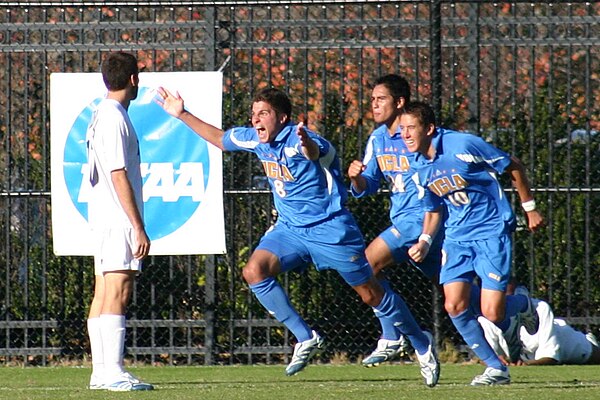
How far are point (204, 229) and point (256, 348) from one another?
1.05m

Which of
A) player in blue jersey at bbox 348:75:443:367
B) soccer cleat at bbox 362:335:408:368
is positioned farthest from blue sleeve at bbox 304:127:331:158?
soccer cleat at bbox 362:335:408:368

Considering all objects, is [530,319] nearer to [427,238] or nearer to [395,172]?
[395,172]

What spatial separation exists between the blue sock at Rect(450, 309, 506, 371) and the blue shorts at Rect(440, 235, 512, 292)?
24 centimetres

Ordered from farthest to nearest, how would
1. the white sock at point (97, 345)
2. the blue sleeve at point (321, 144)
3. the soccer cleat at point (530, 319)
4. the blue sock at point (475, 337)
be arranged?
the soccer cleat at point (530, 319) → the blue sleeve at point (321, 144) → the blue sock at point (475, 337) → the white sock at point (97, 345)

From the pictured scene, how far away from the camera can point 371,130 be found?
10820 millimetres

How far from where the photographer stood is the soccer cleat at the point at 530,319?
381 inches

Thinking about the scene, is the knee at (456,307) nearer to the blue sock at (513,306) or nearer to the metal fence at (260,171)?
the blue sock at (513,306)

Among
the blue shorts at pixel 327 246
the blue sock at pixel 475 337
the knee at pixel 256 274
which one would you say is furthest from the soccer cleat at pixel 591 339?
the knee at pixel 256 274

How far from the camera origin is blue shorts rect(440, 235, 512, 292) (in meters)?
8.59

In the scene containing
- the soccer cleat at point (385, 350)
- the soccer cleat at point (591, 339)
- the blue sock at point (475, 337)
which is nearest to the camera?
the blue sock at point (475, 337)

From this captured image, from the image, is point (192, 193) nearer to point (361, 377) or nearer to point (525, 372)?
point (361, 377)

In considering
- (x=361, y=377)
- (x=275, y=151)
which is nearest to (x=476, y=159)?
(x=275, y=151)

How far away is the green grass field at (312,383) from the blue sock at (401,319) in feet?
0.92

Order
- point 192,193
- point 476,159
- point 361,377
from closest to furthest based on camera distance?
point 476,159 → point 361,377 → point 192,193
